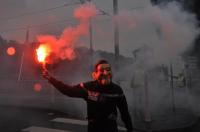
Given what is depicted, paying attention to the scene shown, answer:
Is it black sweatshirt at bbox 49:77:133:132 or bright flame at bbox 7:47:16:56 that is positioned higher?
bright flame at bbox 7:47:16:56

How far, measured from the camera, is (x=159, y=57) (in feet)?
31.7

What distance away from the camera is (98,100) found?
4016 mm

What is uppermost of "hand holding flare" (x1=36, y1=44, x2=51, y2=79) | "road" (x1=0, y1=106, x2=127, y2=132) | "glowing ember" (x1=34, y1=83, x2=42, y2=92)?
"hand holding flare" (x1=36, y1=44, x2=51, y2=79)

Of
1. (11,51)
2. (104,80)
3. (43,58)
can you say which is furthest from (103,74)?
(11,51)

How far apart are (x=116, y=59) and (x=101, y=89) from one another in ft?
27.5

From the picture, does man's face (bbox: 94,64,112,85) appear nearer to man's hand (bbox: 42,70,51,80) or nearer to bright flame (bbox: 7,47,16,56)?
man's hand (bbox: 42,70,51,80)

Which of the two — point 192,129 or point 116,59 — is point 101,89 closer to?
point 192,129

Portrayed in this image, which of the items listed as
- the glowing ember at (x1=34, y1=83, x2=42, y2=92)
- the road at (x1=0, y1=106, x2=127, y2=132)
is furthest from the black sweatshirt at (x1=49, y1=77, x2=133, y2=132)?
the glowing ember at (x1=34, y1=83, x2=42, y2=92)

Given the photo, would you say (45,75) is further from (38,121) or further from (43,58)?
(38,121)

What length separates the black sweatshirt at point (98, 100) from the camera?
401 centimetres

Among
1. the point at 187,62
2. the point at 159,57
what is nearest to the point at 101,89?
the point at 159,57

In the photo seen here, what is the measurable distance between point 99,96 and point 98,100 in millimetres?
54

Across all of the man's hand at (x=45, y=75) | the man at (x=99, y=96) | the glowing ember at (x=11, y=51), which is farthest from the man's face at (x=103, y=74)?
the glowing ember at (x=11, y=51)

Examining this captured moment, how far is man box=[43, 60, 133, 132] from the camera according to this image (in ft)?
13.2
